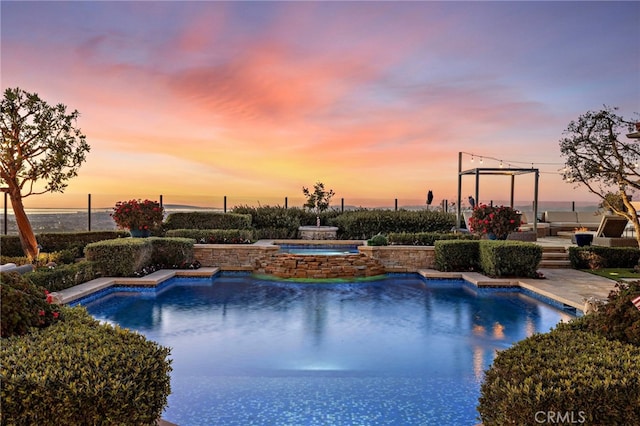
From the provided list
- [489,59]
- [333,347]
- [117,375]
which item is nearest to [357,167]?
[489,59]

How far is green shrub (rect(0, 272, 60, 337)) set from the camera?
330 cm

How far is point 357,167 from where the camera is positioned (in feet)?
64.9

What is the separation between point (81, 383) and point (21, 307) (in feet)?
4.29

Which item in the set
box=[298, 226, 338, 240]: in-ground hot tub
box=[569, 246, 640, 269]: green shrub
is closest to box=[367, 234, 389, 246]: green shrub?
box=[298, 226, 338, 240]: in-ground hot tub

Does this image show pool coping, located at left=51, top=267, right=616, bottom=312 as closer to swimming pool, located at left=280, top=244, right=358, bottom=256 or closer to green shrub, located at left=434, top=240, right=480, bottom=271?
green shrub, located at left=434, top=240, right=480, bottom=271

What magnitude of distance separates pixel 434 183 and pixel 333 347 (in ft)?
54.7

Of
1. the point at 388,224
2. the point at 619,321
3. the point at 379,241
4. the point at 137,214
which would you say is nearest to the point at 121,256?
the point at 137,214

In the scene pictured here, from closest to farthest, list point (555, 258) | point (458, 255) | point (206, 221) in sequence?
point (458, 255) < point (555, 258) < point (206, 221)

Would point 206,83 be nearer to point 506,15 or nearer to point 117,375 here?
point 506,15

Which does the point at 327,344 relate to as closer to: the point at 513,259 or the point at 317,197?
the point at 513,259

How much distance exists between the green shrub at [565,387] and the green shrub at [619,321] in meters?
0.29

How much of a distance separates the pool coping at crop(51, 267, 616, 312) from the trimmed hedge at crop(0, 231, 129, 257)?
9.49 feet

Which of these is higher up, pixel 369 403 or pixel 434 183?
pixel 434 183

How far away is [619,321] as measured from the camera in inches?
138
